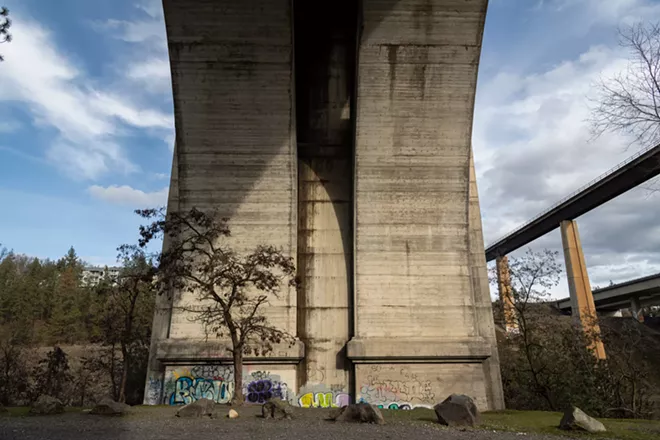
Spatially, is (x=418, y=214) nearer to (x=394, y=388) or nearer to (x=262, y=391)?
(x=394, y=388)

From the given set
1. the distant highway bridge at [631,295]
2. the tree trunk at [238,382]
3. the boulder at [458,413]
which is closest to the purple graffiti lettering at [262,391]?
the tree trunk at [238,382]

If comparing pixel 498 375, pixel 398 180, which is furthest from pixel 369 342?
pixel 398 180

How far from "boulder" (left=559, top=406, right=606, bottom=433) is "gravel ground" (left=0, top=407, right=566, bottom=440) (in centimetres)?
84

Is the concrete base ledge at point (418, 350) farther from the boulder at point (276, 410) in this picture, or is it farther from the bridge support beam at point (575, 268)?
the bridge support beam at point (575, 268)

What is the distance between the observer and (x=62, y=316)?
3991 centimetres

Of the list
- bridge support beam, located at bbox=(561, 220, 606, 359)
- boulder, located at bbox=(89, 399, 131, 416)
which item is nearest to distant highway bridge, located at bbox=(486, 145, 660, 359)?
bridge support beam, located at bbox=(561, 220, 606, 359)

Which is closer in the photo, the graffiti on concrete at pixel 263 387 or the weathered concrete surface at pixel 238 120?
the graffiti on concrete at pixel 263 387

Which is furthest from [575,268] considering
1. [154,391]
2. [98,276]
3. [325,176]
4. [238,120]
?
[98,276]

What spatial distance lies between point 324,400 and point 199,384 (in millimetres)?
3544

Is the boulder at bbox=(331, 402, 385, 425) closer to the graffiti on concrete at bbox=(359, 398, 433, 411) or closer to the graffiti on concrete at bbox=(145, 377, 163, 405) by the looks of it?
the graffiti on concrete at bbox=(359, 398, 433, 411)

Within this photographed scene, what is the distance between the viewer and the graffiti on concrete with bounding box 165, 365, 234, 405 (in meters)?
12.5

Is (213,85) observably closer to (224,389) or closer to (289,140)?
(289,140)

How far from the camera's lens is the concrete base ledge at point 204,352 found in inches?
494

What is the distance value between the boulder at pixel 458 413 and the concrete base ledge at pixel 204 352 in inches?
199
